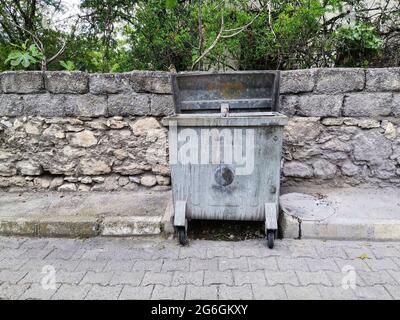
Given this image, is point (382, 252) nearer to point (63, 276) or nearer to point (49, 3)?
point (63, 276)

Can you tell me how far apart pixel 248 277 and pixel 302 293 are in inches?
15.7

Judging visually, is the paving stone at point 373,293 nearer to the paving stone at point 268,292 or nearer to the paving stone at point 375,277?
the paving stone at point 375,277

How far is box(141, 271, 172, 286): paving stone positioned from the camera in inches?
98.1

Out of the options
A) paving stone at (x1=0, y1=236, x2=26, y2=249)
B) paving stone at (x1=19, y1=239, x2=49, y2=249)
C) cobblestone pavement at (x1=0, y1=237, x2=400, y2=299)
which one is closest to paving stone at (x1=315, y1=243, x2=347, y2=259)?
cobblestone pavement at (x1=0, y1=237, x2=400, y2=299)

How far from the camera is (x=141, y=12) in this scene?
211 inches

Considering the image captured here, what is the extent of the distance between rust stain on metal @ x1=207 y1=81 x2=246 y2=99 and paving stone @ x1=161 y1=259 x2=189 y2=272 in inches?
65.1

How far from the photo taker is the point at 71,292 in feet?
7.84

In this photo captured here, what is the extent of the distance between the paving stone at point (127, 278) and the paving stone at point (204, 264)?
0.41m

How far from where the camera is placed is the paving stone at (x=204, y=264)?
8.80ft

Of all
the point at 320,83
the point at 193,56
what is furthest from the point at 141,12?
the point at 320,83

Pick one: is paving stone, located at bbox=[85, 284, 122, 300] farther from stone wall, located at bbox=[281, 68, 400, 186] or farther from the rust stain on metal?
stone wall, located at bbox=[281, 68, 400, 186]

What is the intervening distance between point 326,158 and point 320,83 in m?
0.85

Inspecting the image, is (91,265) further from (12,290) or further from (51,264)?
(12,290)

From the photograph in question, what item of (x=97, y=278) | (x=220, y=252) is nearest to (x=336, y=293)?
(x=220, y=252)
